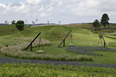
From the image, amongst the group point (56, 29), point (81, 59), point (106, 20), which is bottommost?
point (81, 59)

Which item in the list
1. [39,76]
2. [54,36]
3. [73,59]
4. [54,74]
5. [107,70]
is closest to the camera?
[39,76]

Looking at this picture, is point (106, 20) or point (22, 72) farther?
point (106, 20)

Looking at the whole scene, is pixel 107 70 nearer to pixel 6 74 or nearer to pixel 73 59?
pixel 73 59

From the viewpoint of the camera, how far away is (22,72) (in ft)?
24.1

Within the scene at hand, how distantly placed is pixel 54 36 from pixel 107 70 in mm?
29029

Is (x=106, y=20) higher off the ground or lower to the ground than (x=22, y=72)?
higher

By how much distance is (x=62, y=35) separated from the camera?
3856cm

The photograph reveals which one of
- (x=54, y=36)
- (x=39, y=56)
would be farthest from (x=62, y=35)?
(x=39, y=56)

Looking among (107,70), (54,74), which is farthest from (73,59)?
(54,74)

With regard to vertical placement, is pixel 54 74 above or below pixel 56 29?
below

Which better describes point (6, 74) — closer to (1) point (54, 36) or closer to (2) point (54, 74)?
(2) point (54, 74)

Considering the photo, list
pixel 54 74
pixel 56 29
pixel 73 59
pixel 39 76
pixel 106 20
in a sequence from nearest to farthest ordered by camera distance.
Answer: pixel 39 76 < pixel 54 74 < pixel 73 59 < pixel 56 29 < pixel 106 20

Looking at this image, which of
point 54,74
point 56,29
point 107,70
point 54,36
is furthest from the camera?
point 56,29

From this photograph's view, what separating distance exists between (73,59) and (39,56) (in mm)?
3967
